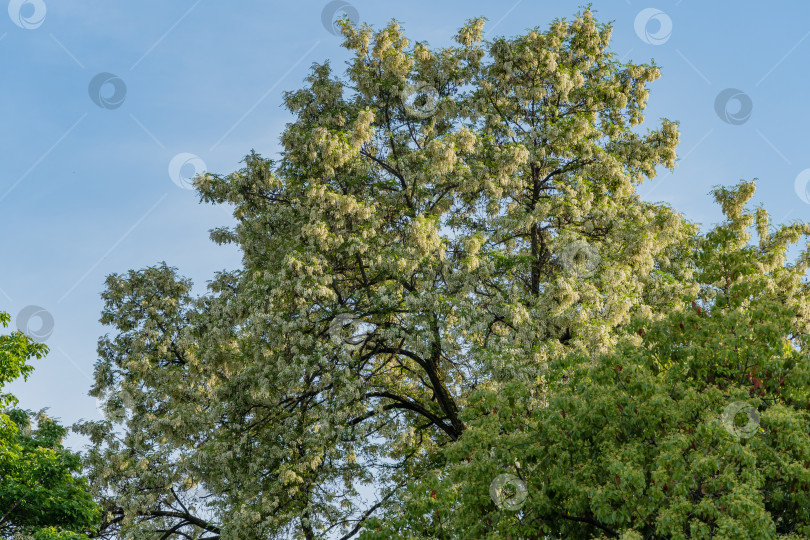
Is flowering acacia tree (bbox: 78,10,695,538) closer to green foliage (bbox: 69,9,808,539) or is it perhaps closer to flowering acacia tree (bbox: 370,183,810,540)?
green foliage (bbox: 69,9,808,539)

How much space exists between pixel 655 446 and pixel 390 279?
1064cm

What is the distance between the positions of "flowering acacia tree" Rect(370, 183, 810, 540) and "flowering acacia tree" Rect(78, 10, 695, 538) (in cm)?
356

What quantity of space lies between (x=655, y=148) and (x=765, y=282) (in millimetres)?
8156

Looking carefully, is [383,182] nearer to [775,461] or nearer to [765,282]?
[765,282]

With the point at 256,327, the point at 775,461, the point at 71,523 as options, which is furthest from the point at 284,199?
the point at 775,461

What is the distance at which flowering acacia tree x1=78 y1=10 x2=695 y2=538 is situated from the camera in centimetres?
1809

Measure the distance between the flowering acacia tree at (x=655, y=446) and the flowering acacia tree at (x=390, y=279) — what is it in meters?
3.56

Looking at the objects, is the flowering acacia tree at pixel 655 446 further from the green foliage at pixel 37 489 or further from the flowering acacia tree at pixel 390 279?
the green foliage at pixel 37 489

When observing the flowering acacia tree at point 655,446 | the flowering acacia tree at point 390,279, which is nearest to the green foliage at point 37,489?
the flowering acacia tree at point 390,279

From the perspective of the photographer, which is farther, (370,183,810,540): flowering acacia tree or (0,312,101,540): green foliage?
(0,312,101,540): green foliage

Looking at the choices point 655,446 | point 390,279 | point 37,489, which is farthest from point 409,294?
point 37,489

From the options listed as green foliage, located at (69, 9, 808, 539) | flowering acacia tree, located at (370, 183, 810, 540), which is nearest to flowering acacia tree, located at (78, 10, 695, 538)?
green foliage, located at (69, 9, 808, 539)

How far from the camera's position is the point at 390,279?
2086cm

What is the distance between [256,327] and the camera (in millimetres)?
18641
